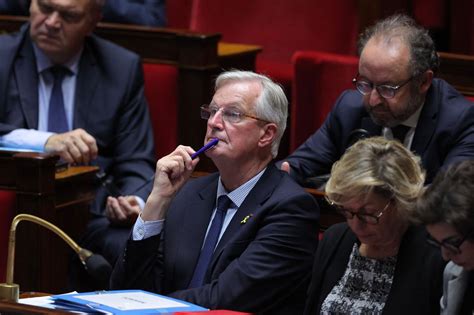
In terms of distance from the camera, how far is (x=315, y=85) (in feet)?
9.52

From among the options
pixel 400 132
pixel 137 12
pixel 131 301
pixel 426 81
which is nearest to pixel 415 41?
pixel 426 81

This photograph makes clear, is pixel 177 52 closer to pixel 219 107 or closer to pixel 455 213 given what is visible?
pixel 219 107

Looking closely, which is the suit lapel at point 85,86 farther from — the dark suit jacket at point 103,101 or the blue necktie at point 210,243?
the blue necktie at point 210,243

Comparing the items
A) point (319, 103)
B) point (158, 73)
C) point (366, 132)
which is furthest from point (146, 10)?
point (366, 132)

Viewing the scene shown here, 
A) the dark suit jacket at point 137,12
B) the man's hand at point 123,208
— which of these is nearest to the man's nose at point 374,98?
the man's hand at point 123,208

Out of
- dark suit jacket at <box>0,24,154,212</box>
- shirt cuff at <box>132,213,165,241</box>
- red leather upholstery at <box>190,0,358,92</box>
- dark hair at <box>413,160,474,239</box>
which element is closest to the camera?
dark hair at <box>413,160,474,239</box>

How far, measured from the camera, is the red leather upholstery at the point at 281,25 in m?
3.24

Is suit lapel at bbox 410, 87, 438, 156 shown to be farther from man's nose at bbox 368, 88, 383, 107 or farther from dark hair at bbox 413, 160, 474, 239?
dark hair at bbox 413, 160, 474, 239

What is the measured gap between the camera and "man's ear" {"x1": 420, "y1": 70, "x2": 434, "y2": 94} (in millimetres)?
2242

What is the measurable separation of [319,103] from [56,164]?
791mm

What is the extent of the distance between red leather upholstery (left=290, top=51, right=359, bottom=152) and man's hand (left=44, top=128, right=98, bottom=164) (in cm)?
61

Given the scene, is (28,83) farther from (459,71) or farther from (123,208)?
(459,71)

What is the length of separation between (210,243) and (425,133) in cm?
53

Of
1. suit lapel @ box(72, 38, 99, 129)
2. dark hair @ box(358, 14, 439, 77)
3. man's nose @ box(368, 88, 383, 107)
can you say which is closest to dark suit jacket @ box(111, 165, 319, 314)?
man's nose @ box(368, 88, 383, 107)
